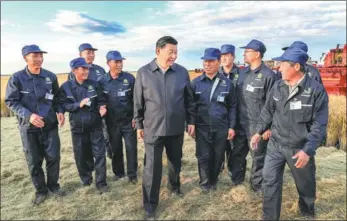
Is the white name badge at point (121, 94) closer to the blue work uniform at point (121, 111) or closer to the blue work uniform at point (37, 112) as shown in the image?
the blue work uniform at point (121, 111)

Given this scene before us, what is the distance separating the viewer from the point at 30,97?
444 cm

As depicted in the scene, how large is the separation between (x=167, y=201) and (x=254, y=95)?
1906mm

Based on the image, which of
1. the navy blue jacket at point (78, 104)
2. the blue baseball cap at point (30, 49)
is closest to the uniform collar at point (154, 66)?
the navy blue jacket at point (78, 104)

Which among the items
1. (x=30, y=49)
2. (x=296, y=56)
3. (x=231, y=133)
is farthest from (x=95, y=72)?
(x=296, y=56)

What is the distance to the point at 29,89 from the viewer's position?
14.5 ft

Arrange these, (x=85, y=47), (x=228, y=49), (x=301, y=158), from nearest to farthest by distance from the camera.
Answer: (x=301, y=158) → (x=228, y=49) → (x=85, y=47)

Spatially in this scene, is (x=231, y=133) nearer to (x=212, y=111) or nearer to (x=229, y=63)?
(x=212, y=111)

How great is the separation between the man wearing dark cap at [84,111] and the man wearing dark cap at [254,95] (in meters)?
2.04

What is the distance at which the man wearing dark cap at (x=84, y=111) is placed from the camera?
15.6ft

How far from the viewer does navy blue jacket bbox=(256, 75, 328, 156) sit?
11.0 feet

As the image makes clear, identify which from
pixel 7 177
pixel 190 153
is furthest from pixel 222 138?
pixel 7 177

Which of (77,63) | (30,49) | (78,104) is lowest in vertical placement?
(78,104)

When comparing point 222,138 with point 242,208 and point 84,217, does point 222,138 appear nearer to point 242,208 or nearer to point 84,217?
point 242,208

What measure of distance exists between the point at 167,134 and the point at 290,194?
2.14 m
